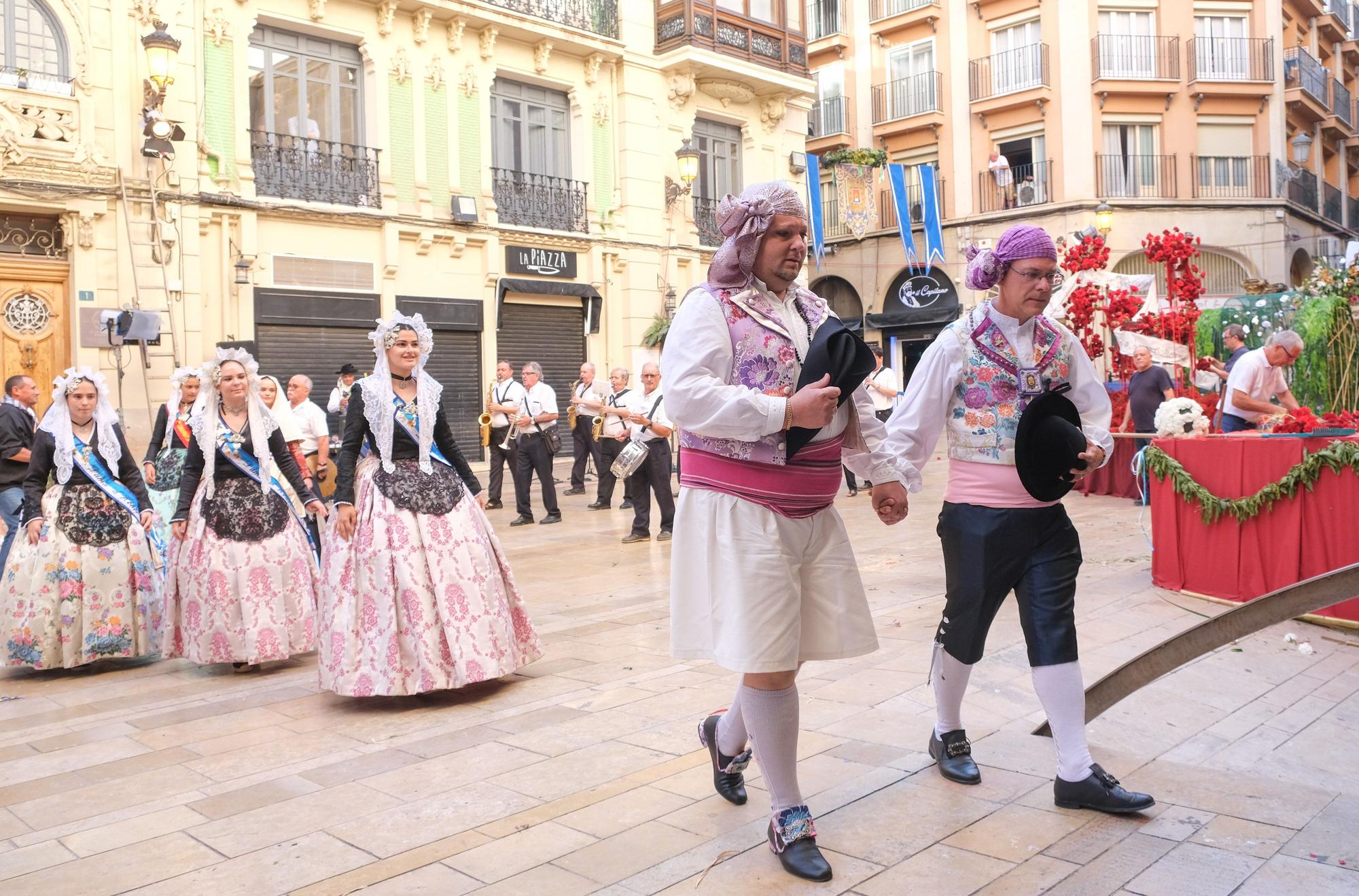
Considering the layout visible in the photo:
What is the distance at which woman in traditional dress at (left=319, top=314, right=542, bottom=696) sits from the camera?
534 cm

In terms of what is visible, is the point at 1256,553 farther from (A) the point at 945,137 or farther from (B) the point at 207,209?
(A) the point at 945,137

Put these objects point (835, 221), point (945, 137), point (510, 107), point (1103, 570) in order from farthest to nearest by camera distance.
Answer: point (835, 221) < point (945, 137) < point (510, 107) < point (1103, 570)

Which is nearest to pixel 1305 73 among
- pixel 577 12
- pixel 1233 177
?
pixel 1233 177

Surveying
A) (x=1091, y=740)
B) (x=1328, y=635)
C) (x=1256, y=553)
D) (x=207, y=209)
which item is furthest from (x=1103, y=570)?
(x=207, y=209)

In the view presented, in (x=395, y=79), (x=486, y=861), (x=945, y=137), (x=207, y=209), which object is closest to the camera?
(x=486, y=861)

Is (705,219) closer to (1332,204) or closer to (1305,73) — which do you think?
(1305,73)

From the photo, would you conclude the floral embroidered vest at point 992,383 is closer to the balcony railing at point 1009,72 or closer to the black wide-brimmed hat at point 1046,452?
the black wide-brimmed hat at point 1046,452

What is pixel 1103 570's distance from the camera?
8359 mm

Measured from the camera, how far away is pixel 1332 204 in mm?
34500

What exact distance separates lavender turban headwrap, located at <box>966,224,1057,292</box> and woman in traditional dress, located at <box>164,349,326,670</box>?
403 centimetres

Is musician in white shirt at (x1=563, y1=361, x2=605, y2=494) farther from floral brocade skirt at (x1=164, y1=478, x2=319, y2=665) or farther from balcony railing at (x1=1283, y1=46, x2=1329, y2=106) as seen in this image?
A: balcony railing at (x1=1283, y1=46, x2=1329, y2=106)

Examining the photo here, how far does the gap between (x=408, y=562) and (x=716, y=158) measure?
19852mm

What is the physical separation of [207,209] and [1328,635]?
49.5ft

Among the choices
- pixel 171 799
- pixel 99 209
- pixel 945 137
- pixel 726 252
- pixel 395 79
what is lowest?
pixel 171 799
